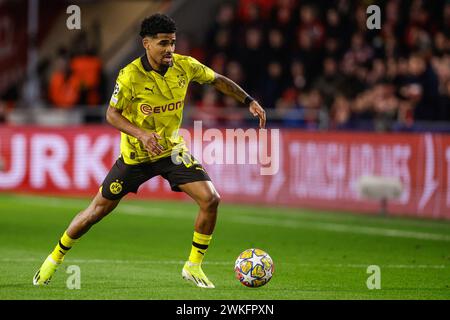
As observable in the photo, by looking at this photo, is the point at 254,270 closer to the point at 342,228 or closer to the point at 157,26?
the point at 157,26

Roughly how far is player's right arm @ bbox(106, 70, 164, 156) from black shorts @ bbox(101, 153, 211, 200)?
0.39 m

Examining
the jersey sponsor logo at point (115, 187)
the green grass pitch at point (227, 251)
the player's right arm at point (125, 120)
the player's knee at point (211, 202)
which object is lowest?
the green grass pitch at point (227, 251)

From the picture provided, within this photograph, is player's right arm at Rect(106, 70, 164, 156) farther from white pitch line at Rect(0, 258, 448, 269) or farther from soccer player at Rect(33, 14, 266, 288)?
white pitch line at Rect(0, 258, 448, 269)

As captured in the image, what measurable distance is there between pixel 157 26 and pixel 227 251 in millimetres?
4395

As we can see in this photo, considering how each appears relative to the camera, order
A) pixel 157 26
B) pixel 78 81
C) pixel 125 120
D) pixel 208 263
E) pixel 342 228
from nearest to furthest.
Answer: pixel 125 120 < pixel 157 26 < pixel 208 263 < pixel 342 228 < pixel 78 81

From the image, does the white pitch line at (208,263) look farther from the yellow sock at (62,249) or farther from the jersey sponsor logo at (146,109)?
the jersey sponsor logo at (146,109)

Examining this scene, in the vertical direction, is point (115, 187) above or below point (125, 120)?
below

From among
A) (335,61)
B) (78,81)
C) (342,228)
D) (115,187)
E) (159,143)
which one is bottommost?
(342,228)

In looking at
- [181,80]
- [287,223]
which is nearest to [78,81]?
[287,223]

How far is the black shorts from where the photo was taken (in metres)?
10.3

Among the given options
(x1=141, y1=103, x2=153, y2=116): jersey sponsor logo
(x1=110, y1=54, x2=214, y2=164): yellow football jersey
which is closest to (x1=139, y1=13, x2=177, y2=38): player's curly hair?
(x1=110, y1=54, x2=214, y2=164): yellow football jersey

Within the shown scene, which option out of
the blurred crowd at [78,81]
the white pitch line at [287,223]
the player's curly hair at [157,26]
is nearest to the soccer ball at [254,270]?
the player's curly hair at [157,26]

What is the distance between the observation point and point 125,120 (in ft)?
32.5

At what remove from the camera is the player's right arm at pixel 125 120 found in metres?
9.61
